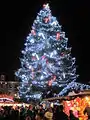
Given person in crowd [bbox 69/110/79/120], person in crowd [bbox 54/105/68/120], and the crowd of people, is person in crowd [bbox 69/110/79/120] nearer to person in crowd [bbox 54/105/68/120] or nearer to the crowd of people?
the crowd of people

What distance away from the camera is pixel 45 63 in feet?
130

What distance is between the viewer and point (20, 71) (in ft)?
133

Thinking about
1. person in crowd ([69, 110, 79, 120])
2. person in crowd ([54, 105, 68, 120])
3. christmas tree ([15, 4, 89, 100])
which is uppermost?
christmas tree ([15, 4, 89, 100])

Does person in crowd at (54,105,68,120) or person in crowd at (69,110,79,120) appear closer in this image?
person in crowd at (69,110,79,120)

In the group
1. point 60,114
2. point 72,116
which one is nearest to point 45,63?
point 60,114

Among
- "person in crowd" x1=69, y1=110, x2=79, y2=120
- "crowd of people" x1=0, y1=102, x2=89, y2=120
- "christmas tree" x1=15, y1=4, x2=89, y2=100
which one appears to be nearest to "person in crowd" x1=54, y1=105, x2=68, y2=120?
"crowd of people" x1=0, y1=102, x2=89, y2=120

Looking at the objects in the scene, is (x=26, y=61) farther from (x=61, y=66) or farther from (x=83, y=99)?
(x=83, y=99)

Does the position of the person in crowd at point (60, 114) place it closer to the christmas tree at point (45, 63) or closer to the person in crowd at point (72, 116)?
→ the person in crowd at point (72, 116)

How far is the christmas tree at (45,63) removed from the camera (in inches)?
1556

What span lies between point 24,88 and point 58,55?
4.80 metres

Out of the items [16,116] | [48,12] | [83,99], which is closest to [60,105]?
[83,99]

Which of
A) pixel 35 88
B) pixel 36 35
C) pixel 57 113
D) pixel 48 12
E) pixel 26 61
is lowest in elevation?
pixel 57 113

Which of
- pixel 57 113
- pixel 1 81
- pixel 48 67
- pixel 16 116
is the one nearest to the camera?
pixel 57 113

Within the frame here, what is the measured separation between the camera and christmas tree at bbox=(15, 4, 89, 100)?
39.5 m
